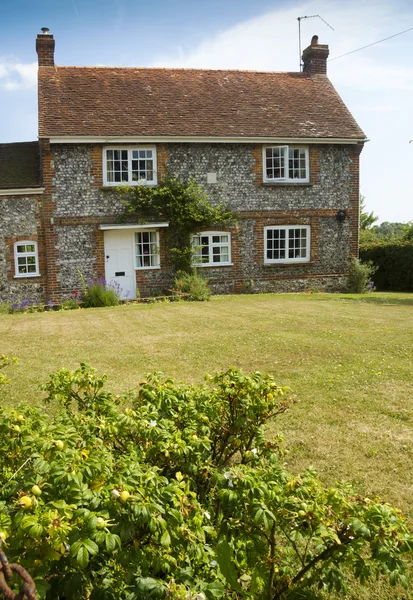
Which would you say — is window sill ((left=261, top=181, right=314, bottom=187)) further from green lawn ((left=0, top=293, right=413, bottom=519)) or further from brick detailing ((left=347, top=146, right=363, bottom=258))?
green lawn ((left=0, top=293, right=413, bottom=519))

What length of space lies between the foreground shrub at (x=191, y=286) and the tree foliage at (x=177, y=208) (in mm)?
691

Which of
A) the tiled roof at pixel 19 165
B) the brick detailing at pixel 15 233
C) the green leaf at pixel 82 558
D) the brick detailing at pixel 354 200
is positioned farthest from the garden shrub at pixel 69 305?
the green leaf at pixel 82 558

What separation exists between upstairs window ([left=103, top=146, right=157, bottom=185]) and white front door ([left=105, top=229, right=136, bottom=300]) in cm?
190

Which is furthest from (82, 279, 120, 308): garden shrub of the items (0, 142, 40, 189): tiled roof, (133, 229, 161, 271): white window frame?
(0, 142, 40, 189): tiled roof

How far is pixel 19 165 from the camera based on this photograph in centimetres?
2016

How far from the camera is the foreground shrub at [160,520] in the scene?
2070 millimetres

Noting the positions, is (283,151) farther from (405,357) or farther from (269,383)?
(269,383)

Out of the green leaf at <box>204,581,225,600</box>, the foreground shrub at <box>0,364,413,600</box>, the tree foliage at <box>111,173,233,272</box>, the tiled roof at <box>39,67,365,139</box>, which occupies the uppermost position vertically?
the tiled roof at <box>39,67,365,139</box>

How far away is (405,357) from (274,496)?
7.22 meters

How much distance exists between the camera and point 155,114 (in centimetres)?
2052

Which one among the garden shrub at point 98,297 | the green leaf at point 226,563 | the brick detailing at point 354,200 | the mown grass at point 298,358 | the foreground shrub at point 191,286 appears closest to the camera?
the green leaf at point 226,563

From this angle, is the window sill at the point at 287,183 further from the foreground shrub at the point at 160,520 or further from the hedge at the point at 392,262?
the foreground shrub at the point at 160,520

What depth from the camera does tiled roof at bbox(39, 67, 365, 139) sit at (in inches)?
774

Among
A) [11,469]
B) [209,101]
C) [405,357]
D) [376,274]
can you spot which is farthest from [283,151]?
[11,469]
